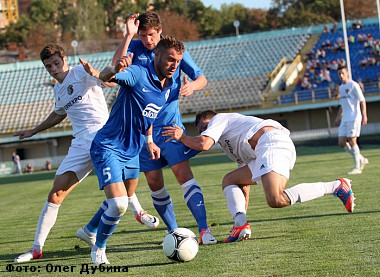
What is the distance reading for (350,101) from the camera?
53.0 ft

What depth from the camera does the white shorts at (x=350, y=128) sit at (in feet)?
53.0

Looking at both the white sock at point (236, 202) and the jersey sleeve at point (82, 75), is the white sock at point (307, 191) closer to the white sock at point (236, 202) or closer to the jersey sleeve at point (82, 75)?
the white sock at point (236, 202)

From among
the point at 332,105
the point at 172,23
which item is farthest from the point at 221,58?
the point at 172,23

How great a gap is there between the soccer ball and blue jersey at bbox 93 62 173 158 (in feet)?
3.00

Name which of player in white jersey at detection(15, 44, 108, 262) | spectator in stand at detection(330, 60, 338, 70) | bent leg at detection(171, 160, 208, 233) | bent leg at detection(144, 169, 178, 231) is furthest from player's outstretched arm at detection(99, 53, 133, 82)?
spectator in stand at detection(330, 60, 338, 70)

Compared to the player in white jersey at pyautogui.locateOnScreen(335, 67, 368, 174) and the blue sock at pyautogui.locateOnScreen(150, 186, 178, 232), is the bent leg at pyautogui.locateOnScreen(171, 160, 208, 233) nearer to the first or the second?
the blue sock at pyautogui.locateOnScreen(150, 186, 178, 232)

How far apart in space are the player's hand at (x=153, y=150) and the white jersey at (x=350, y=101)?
31.1ft

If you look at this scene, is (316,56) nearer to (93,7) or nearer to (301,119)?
(301,119)

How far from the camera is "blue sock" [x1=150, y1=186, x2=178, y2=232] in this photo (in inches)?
311

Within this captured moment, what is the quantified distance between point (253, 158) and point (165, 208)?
107cm

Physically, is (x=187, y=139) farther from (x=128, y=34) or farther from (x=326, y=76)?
(x=326, y=76)

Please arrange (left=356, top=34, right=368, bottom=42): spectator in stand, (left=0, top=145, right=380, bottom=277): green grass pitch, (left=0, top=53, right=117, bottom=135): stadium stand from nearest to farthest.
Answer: (left=0, top=145, right=380, bottom=277): green grass pitch < (left=356, top=34, right=368, bottom=42): spectator in stand < (left=0, top=53, right=117, bottom=135): stadium stand

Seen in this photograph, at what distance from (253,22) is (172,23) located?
335 inches

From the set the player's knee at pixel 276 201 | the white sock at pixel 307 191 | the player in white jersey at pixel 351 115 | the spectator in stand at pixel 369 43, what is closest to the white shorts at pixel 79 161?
the player's knee at pixel 276 201
